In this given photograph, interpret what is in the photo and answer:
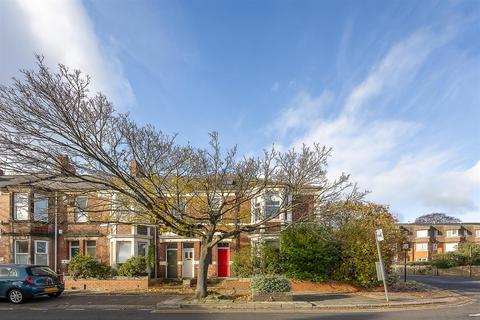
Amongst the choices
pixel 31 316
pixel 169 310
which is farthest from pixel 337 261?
pixel 31 316

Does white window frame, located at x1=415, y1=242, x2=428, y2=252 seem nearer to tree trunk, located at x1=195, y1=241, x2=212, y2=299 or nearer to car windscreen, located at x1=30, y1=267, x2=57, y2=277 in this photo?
tree trunk, located at x1=195, y1=241, x2=212, y2=299

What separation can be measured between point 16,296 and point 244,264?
1195 centimetres

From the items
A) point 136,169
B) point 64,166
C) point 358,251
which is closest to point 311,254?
point 358,251

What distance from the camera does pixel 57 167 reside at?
1650cm

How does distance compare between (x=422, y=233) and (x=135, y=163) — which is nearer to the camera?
(x=135, y=163)

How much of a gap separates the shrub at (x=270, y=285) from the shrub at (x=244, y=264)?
814 cm

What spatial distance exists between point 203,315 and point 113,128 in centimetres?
721

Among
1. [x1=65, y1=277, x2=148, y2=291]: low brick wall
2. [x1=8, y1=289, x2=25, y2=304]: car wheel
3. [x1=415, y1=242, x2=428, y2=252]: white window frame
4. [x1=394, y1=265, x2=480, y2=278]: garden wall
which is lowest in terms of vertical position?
[x1=415, y1=242, x2=428, y2=252]: white window frame

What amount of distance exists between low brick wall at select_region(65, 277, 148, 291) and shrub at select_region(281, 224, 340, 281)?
768 cm

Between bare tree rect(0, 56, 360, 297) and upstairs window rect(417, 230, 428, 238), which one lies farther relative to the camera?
upstairs window rect(417, 230, 428, 238)

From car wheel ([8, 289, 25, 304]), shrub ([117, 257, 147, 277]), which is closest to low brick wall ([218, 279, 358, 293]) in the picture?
shrub ([117, 257, 147, 277])

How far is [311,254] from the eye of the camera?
23484 mm

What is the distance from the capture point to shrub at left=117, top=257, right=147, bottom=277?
26344 millimetres

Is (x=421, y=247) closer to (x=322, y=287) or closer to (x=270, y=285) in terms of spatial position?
(x=322, y=287)
